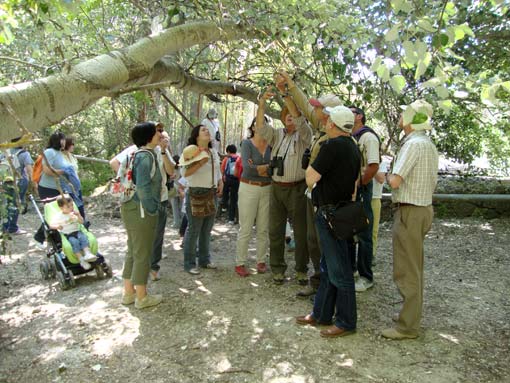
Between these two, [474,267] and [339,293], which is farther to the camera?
[474,267]

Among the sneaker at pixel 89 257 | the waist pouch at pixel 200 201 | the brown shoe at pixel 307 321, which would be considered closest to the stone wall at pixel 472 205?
the waist pouch at pixel 200 201

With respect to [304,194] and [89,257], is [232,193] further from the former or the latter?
[304,194]

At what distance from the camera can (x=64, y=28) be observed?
12.2 feet

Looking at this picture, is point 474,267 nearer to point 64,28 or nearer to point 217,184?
point 217,184

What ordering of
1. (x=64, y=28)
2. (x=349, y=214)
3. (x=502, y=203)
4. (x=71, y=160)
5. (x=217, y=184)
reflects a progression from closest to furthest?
(x=349, y=214) → (x=64, y=28) → (x=217, y=184) → (x=71, y=160) → (x=502, y=203)

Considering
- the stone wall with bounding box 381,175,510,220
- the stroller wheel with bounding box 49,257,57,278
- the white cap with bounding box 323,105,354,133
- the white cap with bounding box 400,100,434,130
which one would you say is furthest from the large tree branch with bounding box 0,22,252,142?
the stone wall with bounding box 381,175,510,220

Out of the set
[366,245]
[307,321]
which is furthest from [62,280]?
[366,245]

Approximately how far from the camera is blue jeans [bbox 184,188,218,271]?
5.20 metres

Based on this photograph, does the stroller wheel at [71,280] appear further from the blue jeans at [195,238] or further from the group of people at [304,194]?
the blue jeans at [195,238]

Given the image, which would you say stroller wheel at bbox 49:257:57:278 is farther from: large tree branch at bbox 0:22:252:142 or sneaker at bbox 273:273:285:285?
large tree branch at bbox 0:22:252:142

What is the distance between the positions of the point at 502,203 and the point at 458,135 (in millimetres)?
1945

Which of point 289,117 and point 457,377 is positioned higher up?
point 289,117

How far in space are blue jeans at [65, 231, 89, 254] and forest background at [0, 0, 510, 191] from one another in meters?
1.20

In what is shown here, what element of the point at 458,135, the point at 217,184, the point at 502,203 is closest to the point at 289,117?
the point at 217,184
